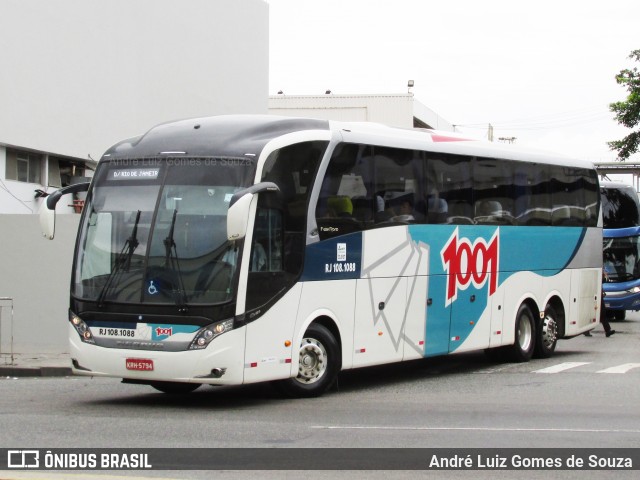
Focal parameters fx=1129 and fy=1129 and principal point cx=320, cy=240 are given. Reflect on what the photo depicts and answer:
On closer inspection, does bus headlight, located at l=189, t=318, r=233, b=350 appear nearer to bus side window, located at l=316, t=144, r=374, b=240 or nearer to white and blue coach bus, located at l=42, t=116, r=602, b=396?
white and blue coach bus, located at l=42, t=116, r=602, b=396

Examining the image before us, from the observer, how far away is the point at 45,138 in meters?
28.4

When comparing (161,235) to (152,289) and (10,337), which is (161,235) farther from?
(10,337)

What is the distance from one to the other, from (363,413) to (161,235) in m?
3.12

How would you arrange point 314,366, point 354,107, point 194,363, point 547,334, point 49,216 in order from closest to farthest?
point 194,363, point 49,216, point 314,366, point 547,334, point 354,107

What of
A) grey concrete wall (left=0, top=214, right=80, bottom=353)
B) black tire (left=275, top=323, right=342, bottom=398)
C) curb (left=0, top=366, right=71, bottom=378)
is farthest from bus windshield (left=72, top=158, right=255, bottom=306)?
grey concrete wall (left=0, top=214, right=80, bottom=353)

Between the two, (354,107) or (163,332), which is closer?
(163,332)

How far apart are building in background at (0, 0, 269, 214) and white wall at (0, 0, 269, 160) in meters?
0.03

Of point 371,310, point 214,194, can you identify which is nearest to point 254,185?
point 214,194

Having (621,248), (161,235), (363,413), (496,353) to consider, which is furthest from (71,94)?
(363,413)

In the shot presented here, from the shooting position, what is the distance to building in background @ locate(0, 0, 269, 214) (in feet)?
89.3

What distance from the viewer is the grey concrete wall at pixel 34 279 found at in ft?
72.1

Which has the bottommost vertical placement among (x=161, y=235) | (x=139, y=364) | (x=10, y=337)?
(x=10, y=337)

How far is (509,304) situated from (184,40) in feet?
63.2

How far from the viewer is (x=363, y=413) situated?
12953 mm
